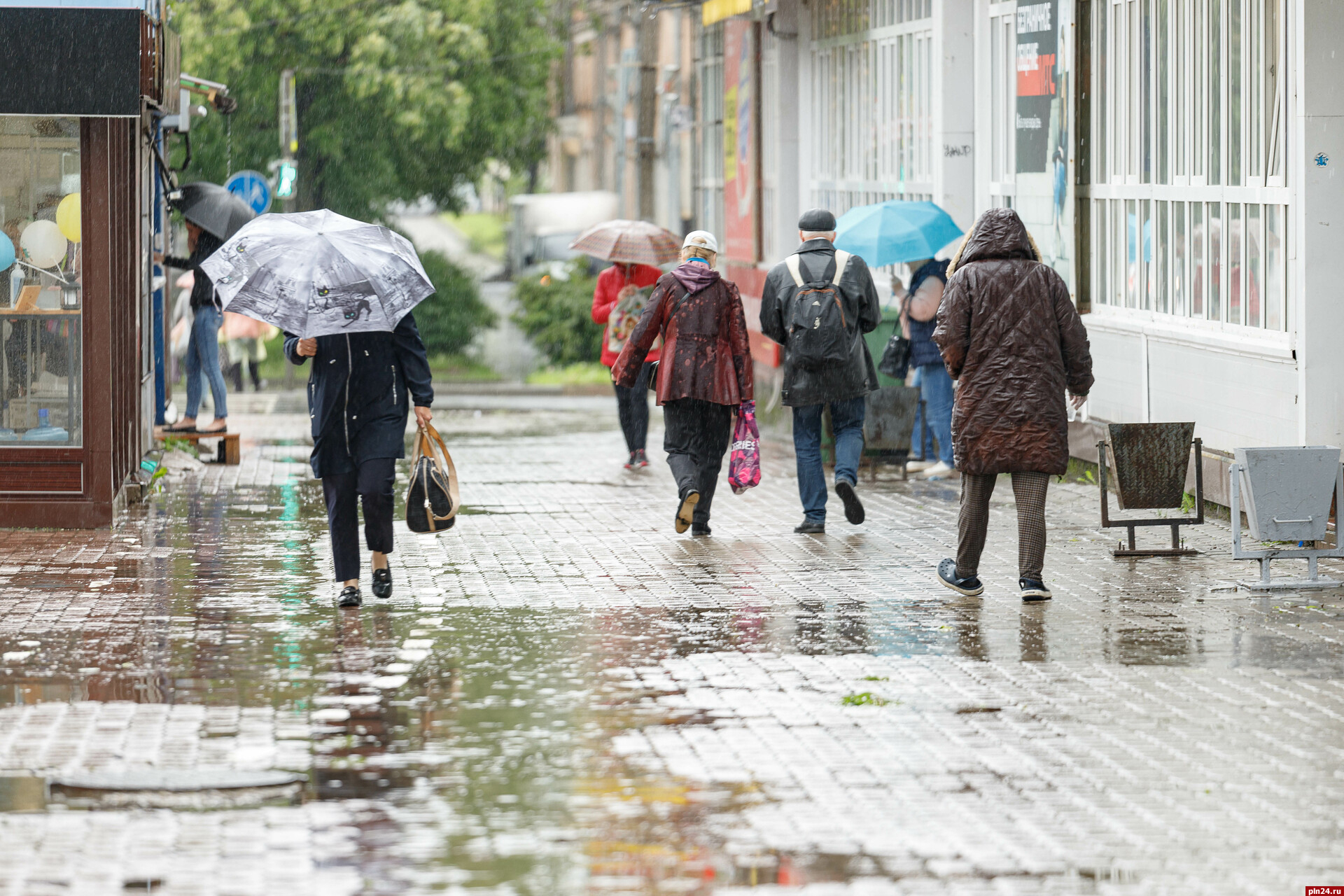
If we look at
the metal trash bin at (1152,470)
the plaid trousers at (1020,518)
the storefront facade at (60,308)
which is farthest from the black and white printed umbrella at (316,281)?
the metal trash bin at (1152,470)

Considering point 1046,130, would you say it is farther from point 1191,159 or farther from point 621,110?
point 621,110

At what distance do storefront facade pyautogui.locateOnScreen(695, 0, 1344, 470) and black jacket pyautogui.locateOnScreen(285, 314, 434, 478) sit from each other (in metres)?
4.75

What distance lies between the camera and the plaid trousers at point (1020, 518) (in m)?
9.05

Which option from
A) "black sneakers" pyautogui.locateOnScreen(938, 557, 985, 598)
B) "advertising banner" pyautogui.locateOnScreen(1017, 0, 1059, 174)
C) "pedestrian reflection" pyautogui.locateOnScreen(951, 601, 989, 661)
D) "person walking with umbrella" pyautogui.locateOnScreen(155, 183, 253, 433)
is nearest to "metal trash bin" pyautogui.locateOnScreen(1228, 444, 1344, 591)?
"black sneakers" pyautogui.locateOnScreen(938, 557, 985, 598)

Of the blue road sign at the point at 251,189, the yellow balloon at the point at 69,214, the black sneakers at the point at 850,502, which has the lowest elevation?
the black sneakers at the point at 850,502

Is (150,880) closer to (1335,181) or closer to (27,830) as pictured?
(27,830)

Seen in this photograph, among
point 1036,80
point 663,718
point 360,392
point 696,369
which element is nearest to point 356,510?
point 360,392

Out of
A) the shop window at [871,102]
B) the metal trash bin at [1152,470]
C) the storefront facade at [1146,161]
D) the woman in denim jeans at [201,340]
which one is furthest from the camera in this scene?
the shop window at [871,102]

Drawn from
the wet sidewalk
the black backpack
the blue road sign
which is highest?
the blue road sign

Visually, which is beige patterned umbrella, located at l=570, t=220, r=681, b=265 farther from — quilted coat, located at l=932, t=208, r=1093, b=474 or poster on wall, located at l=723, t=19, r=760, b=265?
poster on wall, located at l=723, t=19, r=760, b=265

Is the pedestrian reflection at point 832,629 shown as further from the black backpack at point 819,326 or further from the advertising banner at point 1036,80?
the advertising banner at point 1036,80

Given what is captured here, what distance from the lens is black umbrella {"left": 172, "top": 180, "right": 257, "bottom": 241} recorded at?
49.0ft

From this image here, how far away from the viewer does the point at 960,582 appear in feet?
30.2

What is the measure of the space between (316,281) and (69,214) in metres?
3.55
